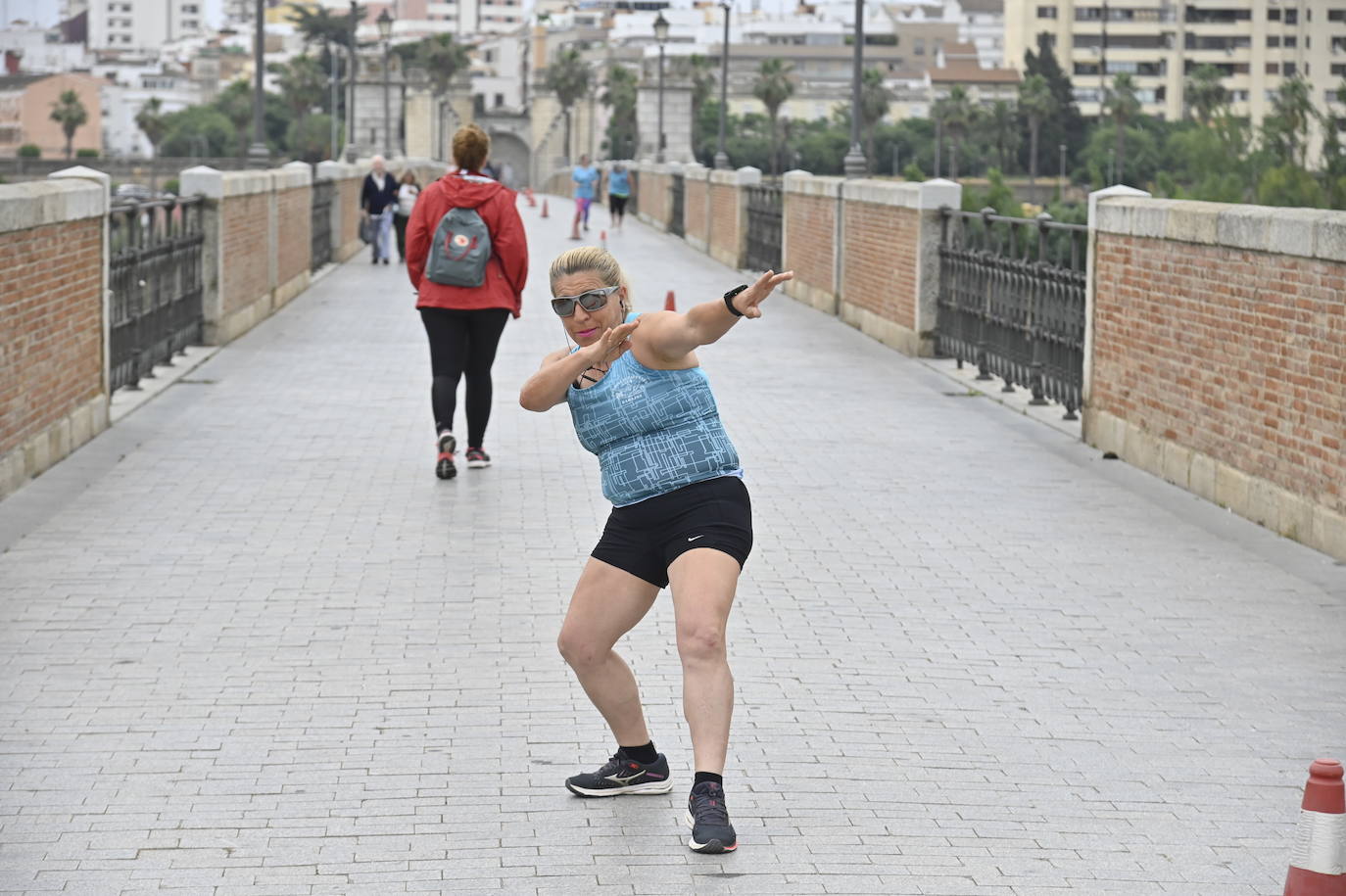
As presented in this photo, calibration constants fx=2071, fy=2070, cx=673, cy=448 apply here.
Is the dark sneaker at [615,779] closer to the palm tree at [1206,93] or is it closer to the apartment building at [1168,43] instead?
the palm tree at [1206,93]

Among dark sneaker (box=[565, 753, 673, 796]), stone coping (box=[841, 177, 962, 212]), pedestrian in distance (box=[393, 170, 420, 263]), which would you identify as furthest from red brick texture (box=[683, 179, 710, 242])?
dark sneaker (box=[565, 753, 673, 796])

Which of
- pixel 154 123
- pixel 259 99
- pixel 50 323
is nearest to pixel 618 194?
pixel 259 99

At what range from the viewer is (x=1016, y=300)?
15273 millimetres

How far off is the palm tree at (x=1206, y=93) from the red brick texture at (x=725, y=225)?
107m

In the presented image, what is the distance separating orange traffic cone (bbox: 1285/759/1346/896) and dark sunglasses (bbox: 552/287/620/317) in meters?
2.01

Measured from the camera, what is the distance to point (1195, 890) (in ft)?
15.7

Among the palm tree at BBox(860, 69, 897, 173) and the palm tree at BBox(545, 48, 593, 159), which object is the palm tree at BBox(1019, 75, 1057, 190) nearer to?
the palm tree at BBox(860, 69, 897, 173)

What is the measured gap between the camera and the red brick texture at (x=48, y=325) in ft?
34.0

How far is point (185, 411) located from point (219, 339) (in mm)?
4499

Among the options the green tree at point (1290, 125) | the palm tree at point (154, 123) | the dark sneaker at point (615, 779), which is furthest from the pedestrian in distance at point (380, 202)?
the palm tree at point (154, 123)

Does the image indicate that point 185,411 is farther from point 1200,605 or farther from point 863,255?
point 863,255

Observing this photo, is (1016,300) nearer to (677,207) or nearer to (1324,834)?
(1324,834)

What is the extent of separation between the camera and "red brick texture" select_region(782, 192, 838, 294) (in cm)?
2331

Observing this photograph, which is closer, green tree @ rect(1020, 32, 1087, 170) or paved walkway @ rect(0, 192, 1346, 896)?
paved walkway @ rect(0, 192, 1346, 896)
